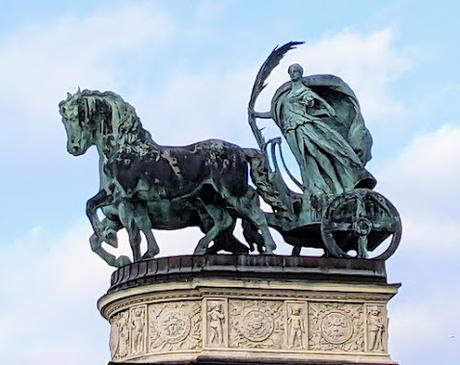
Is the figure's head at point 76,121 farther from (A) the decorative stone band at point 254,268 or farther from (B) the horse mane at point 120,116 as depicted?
(A) the decorative stone band at point 254,268

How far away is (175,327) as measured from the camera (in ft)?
94.5

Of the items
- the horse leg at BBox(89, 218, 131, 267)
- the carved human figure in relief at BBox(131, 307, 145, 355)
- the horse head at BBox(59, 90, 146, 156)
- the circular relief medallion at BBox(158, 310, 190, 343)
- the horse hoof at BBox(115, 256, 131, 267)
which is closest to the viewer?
the circular relief medallion at BBox(158, 310, 190, 343)

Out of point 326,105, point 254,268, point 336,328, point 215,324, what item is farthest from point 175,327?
point 326,105

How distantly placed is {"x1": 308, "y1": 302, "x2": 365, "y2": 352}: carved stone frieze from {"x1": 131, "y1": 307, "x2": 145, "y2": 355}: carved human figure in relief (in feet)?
9.42

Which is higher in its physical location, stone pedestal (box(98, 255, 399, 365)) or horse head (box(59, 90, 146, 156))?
horse head (box(59, 90, 146, 156))

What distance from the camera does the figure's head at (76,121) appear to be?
30.2 m

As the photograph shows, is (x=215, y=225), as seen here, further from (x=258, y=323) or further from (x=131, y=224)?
(x=258, y=323)

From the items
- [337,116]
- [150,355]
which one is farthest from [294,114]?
[150,355]

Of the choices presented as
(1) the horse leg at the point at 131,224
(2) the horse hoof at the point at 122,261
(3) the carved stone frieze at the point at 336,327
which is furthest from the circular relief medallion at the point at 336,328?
(2) the horse hoof at the point at 122,261

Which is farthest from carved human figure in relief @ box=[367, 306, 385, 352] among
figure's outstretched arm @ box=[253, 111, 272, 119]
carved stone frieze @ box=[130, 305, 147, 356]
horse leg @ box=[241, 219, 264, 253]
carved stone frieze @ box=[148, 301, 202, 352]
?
figure's outstretched arm @ box=[253, 111, 272, 119]

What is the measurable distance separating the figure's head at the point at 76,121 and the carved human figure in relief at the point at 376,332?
6.00 meters

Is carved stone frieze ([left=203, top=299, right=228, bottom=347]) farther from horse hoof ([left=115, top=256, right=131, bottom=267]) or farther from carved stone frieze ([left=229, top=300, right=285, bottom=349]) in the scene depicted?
horse hoof ([left=115, top=256, right=131, bottom=267])

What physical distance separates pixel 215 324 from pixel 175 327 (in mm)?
730

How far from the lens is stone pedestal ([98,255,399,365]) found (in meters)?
28.6
